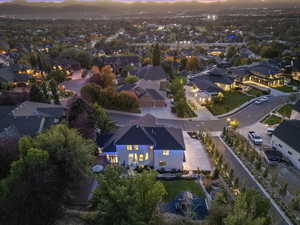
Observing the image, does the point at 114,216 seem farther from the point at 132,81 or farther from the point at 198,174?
the point at 132,81

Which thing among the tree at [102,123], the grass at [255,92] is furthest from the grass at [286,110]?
the tree at [102,123]

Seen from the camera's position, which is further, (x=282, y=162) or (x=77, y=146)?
(x=282, y=162)

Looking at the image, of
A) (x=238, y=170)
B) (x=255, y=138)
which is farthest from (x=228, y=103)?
(x=238, y=170)

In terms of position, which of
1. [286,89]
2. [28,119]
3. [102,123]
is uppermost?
[28,119]

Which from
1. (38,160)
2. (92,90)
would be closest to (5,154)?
(38,160)

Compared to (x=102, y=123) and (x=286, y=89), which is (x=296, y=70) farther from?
(x=102, y=123)

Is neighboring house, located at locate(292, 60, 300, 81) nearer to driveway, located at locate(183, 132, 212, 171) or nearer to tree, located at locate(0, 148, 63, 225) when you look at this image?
driveway, located at locate(183, 132, 212, 171)

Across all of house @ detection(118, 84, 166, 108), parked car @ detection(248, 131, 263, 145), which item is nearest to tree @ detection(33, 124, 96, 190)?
parked car @ detection(248, 131, 263, 145)
